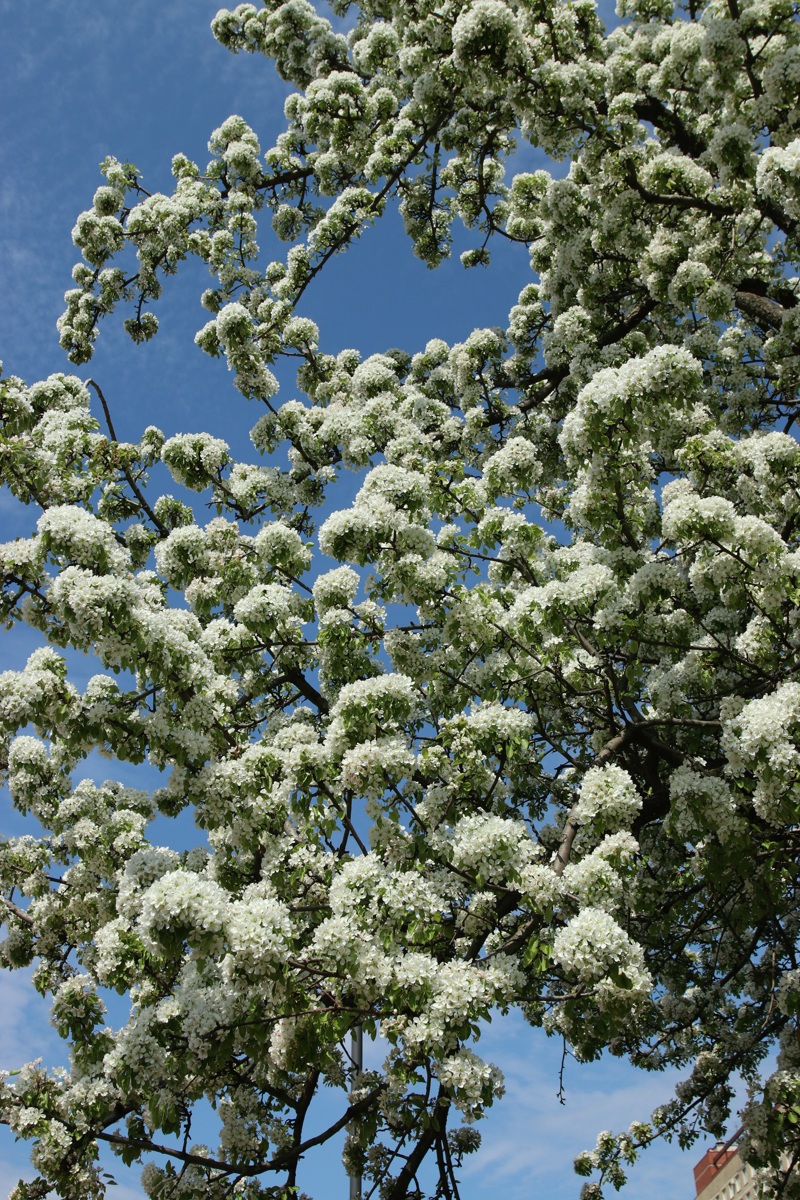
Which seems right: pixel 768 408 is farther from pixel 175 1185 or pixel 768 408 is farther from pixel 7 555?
pixel 175 1185

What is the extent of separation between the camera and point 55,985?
1034 cm

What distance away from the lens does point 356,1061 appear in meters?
9.75

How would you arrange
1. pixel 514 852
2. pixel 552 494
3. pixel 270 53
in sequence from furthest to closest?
1. pixel 270 53
2. pixel 552 494
3. pixel 514 852

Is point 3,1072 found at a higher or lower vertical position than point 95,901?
lower

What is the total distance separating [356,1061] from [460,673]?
4.45 m

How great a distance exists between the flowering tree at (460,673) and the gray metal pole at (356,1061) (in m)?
0.07

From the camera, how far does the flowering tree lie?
677 cm

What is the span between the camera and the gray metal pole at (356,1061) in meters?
9.44

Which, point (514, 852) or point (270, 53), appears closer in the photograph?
point (514, 852)

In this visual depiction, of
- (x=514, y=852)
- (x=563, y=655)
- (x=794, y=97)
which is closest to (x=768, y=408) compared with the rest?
(x=794, y=97)

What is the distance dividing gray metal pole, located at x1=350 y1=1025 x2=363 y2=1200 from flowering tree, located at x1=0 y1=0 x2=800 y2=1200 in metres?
0.07

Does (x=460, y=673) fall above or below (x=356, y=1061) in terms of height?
above

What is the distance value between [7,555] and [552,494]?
8.15 metres

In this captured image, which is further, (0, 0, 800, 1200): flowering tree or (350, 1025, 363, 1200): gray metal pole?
(350, 1025, 363, 1200): gray metal pole
